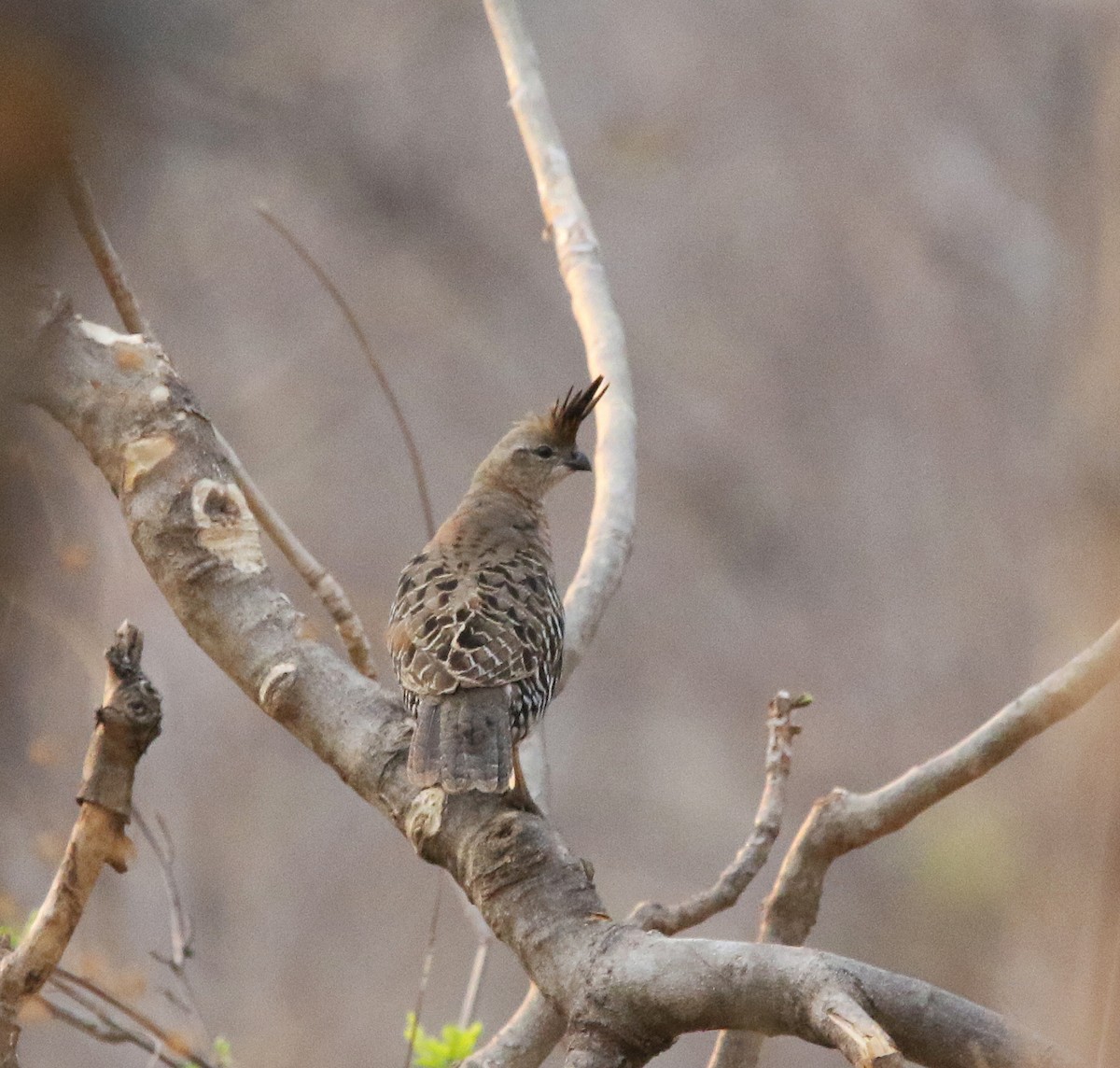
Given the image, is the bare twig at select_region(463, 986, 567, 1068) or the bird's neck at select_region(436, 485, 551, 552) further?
the bird's neck at select_region(436, 485, 551, 552)

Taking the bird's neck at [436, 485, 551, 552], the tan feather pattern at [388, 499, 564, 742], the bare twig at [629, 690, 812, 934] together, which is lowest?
the bare twig at [629, 690, 812, 934]

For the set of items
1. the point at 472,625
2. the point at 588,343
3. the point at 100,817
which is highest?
the point at 588,343

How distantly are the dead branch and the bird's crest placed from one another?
2.09 meters

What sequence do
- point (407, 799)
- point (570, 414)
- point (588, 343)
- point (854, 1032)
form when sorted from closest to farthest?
point (854, 1032), point (407, 799), point (588, 343), point (570, 414)

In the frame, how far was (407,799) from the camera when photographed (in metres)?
2.61

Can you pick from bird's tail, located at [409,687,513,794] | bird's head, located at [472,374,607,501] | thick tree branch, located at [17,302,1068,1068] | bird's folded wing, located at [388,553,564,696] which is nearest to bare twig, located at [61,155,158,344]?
thick tree branch, located at [17,302,1068,1068]

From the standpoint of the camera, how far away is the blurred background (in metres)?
8.61

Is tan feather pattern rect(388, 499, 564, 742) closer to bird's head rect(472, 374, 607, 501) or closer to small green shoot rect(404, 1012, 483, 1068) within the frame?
bird's head rect(472, 374, 607, 501)

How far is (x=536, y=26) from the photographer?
9477 millimetres

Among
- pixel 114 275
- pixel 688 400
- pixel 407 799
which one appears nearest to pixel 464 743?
pixel 407 799

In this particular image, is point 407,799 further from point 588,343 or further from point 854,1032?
point 588,343

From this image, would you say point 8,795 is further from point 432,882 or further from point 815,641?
point 815,641

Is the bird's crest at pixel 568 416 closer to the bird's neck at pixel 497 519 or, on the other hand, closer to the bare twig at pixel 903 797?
the bird's neck at pixel 497 519

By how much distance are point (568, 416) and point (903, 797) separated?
1801mm
